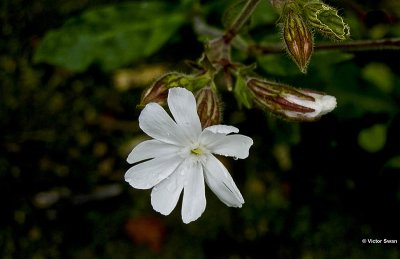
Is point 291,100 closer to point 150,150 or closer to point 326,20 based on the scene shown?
point 326,20

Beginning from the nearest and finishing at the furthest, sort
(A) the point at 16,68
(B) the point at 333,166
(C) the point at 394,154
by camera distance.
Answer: (C) the point at 394,154
(B) the point at 333,166
(A) the point at 16,68

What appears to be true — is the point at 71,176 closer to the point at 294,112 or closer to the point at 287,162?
the point at 287,162

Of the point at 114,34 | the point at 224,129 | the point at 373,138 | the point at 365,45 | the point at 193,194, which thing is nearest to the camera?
the point at 224,129

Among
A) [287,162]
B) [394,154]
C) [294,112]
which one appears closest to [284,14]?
[294,112]

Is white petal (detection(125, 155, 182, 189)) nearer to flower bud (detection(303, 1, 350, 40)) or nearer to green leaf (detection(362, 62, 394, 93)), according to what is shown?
flower bud (detection(303, 1, 350, 40))

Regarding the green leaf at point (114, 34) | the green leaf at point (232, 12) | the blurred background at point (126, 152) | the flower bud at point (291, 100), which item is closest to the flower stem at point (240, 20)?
the green leaf at point (232, 12)

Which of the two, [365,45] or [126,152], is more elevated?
[365,45]

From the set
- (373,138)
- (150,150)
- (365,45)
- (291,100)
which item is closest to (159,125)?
(150,150)
